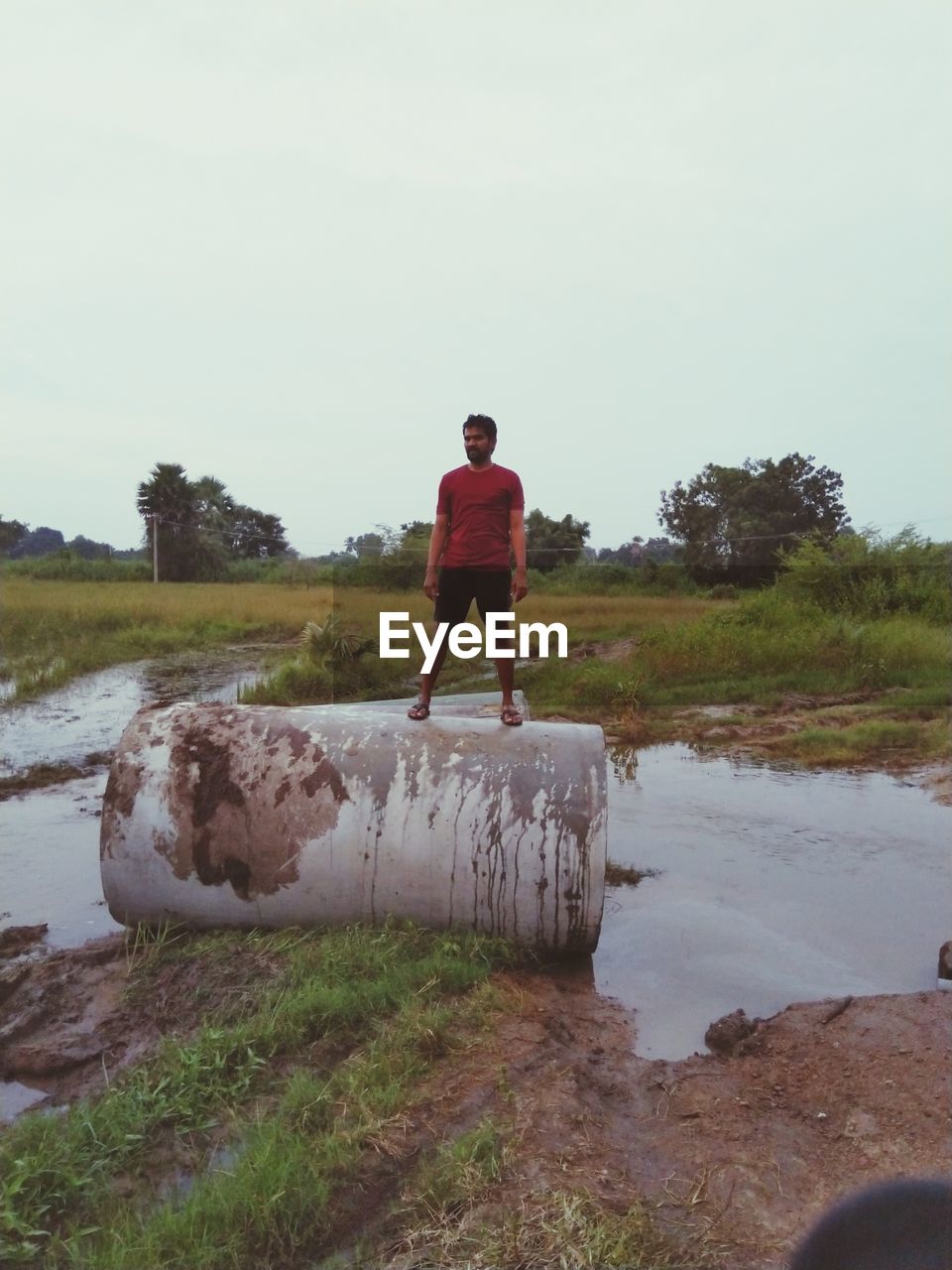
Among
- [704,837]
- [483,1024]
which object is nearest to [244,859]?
[483,1024]

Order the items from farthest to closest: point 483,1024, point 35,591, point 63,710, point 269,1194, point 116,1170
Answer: point 35,591
point 63,710
point 483,1024
point 116,1170
point 269,1194

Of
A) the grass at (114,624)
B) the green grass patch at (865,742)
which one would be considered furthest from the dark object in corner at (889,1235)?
the grass at (114,624)

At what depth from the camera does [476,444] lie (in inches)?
201

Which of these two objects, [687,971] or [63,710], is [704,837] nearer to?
[687,971]

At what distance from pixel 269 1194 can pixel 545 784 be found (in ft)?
7.05

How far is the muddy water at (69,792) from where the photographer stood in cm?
538

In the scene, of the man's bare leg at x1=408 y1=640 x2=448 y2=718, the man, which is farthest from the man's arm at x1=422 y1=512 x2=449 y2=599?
the man's bare leg at x1=408 y1=640 x2=448 y2=718

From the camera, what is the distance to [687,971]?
15.2 feet

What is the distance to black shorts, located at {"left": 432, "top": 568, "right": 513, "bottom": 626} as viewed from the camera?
5148mm

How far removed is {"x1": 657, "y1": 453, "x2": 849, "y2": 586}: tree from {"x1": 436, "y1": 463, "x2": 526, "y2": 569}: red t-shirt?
20582mm

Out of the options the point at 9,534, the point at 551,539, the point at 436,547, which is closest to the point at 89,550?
the point at 9,534

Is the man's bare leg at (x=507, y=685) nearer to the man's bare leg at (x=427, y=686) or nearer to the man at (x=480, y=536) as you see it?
the man at (x=480, y=536)

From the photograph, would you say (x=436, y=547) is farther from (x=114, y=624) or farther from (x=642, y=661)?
(x=114, y=624)

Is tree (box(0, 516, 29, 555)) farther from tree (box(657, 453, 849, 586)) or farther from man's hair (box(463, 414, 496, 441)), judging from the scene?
man's hair (box(463, 414, 496, 441))
